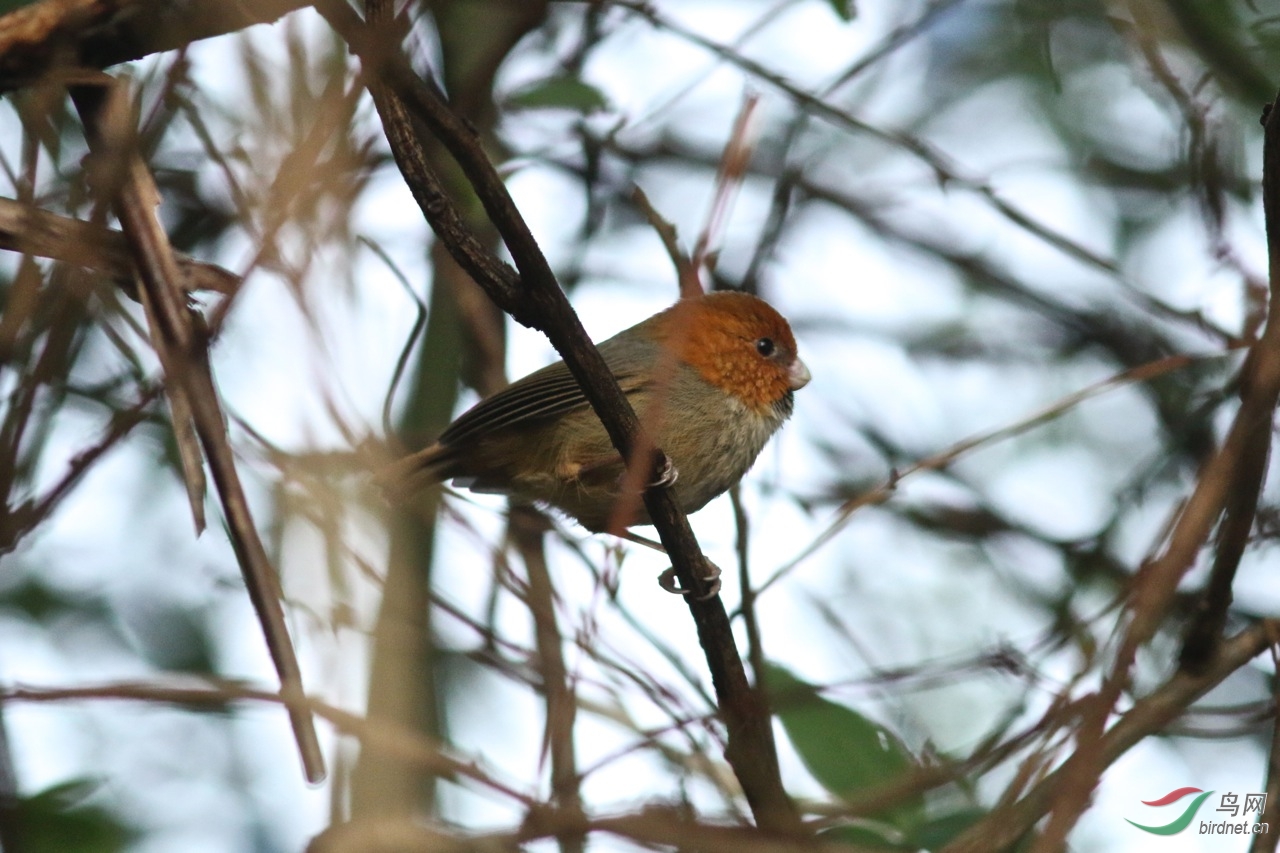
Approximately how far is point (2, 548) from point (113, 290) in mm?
917

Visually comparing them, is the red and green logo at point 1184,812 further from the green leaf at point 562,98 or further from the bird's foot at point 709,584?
the green leaf at point 562,98

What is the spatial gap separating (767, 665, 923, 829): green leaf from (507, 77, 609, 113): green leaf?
7.15 feet

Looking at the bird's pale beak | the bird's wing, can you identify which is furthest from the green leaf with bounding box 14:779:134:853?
the bird's pale beak

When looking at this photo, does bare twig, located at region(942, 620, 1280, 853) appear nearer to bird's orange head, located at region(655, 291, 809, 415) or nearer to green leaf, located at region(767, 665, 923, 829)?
green leaf, located at region(767, 665, 923, 829)

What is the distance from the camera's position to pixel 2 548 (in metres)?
2.23

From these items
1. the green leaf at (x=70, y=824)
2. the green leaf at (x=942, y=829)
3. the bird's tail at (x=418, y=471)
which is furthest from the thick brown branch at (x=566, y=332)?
the green leaf at (x=70, y=824)

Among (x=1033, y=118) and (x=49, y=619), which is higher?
(x=1033, y=118)

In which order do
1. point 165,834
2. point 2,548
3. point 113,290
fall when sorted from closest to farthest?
point 2,548 < point 113,290 < point 165,834

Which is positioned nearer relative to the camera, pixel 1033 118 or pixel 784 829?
pixel 784 829

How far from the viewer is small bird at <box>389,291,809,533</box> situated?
441 cm

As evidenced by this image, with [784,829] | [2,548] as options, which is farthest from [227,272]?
[784,829]

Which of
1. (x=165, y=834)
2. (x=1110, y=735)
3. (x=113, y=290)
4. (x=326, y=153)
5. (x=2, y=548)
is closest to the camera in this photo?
(x=2, y=548)

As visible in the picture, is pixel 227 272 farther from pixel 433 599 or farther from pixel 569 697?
pixel 569 697

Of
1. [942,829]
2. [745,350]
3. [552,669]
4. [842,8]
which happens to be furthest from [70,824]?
[842,8]
